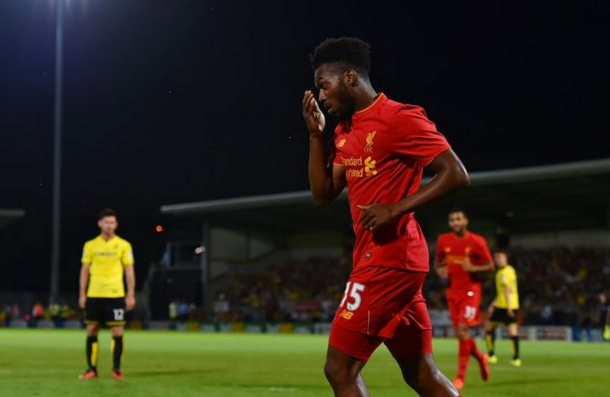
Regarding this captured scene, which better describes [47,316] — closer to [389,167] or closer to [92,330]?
[92,330]

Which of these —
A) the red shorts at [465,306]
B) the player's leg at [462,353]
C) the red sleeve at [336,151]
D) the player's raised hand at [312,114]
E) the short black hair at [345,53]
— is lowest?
the player's leg at [462,353]

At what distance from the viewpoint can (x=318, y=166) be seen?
17.1 feet

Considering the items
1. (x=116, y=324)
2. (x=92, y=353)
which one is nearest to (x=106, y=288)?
(x=116, y=324)

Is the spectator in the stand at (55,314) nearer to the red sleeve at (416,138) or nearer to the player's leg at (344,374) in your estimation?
the player's leg at (344,374)

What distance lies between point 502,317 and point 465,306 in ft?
20.3

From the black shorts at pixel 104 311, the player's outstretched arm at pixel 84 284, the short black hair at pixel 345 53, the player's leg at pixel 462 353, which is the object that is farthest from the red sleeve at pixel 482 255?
the short black hair at pixel 345 53

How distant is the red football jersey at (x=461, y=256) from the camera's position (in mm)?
12367

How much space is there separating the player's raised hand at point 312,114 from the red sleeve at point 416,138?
20.2 inches

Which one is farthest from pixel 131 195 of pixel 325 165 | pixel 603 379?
pixel 325 165

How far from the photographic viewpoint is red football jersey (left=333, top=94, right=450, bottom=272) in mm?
4781

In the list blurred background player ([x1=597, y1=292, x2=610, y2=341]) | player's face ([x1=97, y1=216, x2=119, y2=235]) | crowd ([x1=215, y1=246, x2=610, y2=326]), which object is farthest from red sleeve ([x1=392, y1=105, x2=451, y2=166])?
crowd ([x1=215, y1=246, x2=610, y2=326])

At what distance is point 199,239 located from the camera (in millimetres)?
62188

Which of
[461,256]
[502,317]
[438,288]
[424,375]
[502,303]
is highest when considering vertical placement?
[438,288]

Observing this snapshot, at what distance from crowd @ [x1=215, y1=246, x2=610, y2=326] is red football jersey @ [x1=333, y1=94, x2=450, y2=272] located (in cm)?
2974
